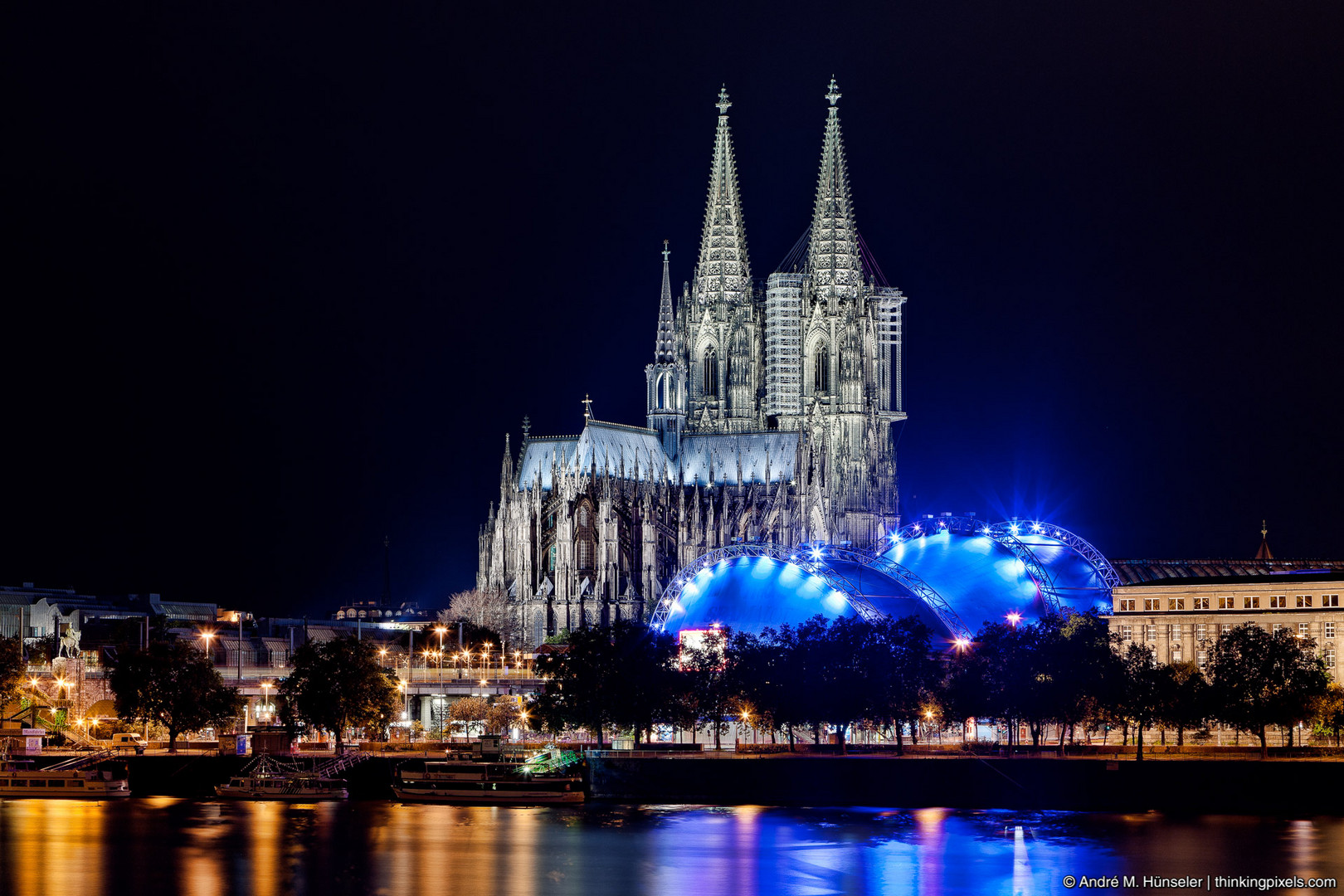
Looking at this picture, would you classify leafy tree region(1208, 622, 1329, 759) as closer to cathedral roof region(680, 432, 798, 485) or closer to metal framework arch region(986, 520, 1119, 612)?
metal framework arch region(986, 520, 1119, 612)

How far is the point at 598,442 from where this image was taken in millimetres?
196000

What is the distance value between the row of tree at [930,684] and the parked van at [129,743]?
78.6 ft

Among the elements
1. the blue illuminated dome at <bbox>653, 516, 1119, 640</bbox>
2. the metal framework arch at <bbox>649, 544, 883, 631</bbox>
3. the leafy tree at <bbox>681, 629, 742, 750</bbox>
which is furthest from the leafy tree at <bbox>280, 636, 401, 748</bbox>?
the metal framework arch at <bbox>649, 544, 883, 631</bbox>

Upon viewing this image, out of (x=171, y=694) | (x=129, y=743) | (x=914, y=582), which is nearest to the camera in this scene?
(x=171, y=694)

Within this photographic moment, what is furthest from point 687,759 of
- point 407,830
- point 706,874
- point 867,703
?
point 706,874

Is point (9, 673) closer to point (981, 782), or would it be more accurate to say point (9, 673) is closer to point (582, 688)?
point (582, 688)

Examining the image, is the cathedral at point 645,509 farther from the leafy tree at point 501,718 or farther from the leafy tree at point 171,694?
the leafy tree at point 171,694

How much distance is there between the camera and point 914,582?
147 meters

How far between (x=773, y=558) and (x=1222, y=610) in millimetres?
30772

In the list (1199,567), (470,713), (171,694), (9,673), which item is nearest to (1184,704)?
(470,713)

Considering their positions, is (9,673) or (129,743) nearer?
(129,743)

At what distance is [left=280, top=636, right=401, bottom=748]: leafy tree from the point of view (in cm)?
13012

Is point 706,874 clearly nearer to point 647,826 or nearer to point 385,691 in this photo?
point 647,826

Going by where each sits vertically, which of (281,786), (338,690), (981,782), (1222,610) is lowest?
(281,786)
